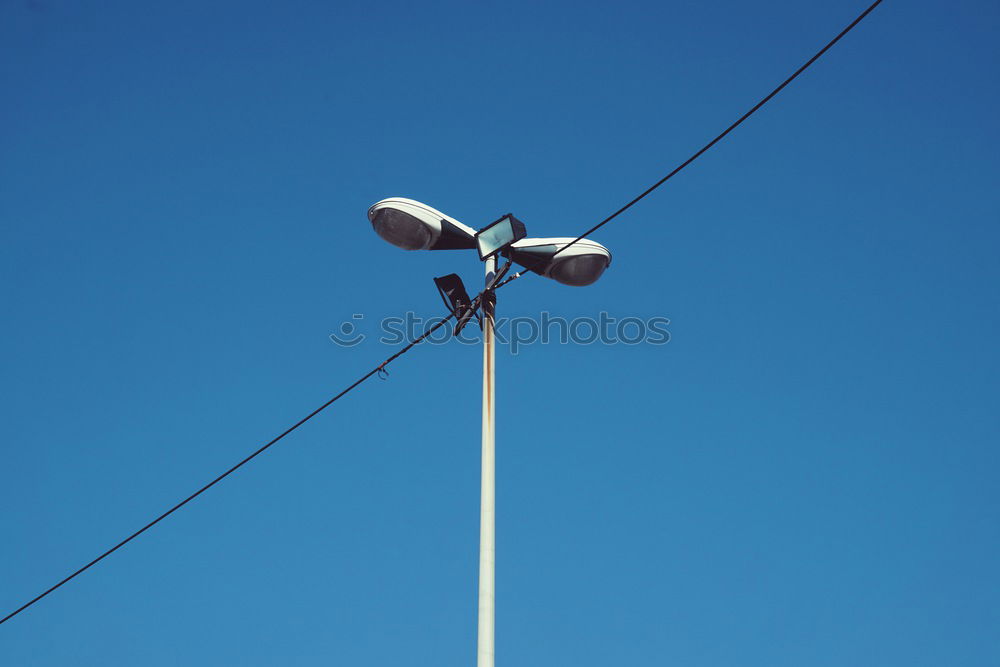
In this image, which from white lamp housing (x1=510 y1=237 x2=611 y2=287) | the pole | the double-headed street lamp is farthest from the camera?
white lamp housing (x1=510 y1=237 x2=611 y2=287)

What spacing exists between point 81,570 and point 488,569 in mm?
5966

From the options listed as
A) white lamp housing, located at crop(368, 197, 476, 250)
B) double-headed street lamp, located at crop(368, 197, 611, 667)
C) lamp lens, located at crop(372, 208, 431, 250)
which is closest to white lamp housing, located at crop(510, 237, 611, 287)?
double-headed street lamp, located at crop(368, 197, 611, 667)

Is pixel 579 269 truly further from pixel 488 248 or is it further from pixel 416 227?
pixel 416 227

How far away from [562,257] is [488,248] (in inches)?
22.2

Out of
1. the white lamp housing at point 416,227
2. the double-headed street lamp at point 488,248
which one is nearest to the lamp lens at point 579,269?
the double-headed street lamp at point 488,248

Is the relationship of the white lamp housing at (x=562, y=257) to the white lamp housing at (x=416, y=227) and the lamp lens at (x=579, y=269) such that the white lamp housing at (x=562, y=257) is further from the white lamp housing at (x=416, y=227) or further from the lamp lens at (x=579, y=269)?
the white lamp housing at (x=416, y=227)

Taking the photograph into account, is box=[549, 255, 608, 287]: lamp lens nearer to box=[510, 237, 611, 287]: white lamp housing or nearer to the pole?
box=[510, 237, 611, 287]: white lamp housing

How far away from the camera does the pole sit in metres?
6.27

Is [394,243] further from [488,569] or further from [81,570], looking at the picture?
[81,570]

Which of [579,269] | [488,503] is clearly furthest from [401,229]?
[488,503]

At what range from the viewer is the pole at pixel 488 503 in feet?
20.6

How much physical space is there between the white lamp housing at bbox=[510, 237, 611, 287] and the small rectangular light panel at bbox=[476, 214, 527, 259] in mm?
117

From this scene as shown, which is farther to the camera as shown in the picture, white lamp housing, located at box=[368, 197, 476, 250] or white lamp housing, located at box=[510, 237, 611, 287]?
white lamp housing, located at box=[510, 237, 611, 287]

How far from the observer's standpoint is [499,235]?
291 inches
